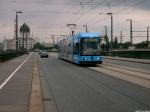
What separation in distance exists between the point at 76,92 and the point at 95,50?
2407cm

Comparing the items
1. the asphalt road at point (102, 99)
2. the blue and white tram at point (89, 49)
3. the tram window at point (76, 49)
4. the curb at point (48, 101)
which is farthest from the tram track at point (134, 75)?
the tram window at point (76, 49)

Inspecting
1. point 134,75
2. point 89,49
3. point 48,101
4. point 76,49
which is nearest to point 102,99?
point 48,101

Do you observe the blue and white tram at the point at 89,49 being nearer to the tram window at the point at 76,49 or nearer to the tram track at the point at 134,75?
the tram window at the point at 76,49

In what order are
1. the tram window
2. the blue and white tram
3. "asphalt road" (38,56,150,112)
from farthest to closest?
the tram window
the blue and white tram
"asphalt road" (38,56,150,112)

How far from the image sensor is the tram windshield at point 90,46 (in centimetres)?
4125

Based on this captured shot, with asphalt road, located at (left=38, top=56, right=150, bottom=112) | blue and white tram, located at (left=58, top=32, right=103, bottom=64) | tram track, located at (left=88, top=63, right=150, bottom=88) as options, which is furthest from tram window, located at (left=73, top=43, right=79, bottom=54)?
asphalt road, located at (left=38, top=56, right=150, bottom=112)

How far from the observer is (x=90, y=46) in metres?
41.5

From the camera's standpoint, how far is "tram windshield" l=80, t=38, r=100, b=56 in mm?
41250

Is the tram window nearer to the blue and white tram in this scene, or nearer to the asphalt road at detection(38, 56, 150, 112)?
the blue and white tram

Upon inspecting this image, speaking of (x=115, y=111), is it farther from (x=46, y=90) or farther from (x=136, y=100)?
(x=46, y=90)

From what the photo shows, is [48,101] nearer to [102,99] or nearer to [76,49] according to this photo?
[102,99]

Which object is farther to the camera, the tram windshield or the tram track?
the tram windshield

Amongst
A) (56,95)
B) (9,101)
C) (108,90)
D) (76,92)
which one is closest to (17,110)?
(9,101)

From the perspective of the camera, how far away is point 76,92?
17.3 meters
